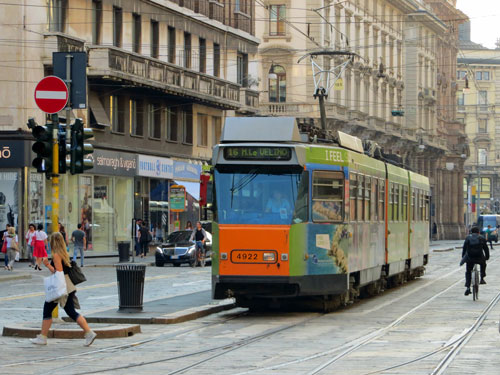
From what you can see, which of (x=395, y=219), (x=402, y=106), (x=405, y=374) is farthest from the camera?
(x=402, y=106)

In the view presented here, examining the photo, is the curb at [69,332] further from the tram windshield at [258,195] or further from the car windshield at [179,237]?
the car windshield at [179,237]

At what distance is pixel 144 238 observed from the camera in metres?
48.8

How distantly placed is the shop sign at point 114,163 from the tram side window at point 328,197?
2607 cm

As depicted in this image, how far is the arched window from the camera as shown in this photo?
69.8 meters

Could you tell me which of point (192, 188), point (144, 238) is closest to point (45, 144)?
point (144, 238)

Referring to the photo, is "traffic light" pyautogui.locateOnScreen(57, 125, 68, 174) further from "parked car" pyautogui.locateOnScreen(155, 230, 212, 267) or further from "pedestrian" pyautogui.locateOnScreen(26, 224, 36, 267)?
"parked car" pyautogui.locateOnScreen(155, 230, 212, 267)

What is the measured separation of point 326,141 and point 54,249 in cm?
727

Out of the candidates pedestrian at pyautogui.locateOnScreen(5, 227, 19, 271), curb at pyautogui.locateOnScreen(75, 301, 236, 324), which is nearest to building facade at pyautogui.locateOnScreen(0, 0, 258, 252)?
pedestrian at pyautogui.locateOnScreen(5, 227, 19, 271)

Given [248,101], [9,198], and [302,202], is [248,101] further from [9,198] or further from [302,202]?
[302,202]

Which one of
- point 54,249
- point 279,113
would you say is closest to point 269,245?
point 54,249

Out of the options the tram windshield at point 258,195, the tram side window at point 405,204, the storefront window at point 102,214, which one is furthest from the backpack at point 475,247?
the storefront window at point 102,214

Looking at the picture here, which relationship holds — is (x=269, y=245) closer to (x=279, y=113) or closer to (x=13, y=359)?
(x=13, y=359)

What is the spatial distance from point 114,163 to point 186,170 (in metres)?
7.17

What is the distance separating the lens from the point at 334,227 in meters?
21.0
